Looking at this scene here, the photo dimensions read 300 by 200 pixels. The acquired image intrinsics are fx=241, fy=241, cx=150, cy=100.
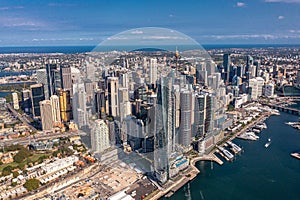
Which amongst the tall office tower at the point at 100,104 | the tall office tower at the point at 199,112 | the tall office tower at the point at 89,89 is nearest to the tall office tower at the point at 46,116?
the tall office tower at the point at 89,89

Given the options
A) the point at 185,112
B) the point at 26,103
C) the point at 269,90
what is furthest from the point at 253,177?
the point at 26,103

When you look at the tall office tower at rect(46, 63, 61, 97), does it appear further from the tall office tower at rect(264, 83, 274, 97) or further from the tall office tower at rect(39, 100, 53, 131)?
the tall office tower at rect(264, 83, 274, 97)

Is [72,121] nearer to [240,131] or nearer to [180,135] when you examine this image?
[180,135]

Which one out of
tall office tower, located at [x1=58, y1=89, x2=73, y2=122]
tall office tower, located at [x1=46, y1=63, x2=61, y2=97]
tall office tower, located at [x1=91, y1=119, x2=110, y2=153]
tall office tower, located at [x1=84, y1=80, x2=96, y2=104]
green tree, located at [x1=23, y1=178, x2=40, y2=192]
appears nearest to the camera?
green tree, located at [x1=23, y1=178, x2=40, y2=192]

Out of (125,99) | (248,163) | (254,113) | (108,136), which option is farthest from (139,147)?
(254,113)

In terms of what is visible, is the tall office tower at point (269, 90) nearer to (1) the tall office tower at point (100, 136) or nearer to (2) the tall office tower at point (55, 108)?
(1) the tall office tower at point (100, 136)

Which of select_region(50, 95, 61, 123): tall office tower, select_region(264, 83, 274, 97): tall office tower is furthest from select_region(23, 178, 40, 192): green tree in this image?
select_region(264, 83, 274, 97): tall office tower
